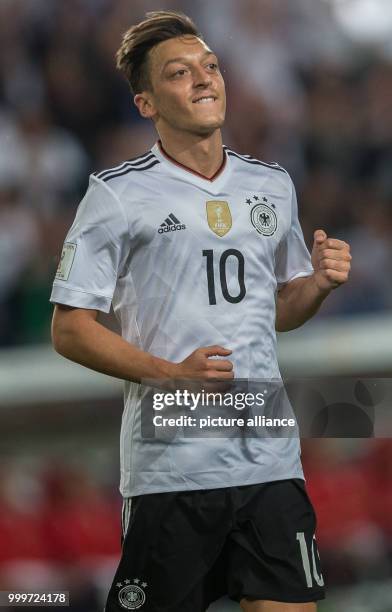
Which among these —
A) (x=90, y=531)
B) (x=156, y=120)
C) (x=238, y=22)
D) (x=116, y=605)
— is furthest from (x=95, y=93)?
(x=116, y=605)

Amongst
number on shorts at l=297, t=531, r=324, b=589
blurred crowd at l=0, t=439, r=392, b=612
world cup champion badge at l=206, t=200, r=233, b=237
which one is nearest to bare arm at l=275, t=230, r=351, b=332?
world cup champion badge at l=206, t=200, r=233, b=237

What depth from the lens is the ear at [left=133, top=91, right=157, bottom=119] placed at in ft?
8.98

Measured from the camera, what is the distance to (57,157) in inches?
235

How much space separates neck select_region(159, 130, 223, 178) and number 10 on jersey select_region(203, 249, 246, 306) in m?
0.21

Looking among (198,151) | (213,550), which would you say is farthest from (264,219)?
(213,550)

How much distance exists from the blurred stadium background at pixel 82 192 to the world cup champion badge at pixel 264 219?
1943mm

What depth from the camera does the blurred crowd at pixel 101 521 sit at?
430 centimetres

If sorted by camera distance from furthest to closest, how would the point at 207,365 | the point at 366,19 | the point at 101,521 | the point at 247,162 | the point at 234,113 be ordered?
the point at 366,19
the point at 234,113
the point at 101,521
the point at 247,162
the point at 207,365

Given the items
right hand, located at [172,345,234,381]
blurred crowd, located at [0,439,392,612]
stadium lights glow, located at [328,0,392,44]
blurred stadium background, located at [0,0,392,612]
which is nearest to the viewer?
right hand, located at [172,345,234,381]

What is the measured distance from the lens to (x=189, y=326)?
259 cm

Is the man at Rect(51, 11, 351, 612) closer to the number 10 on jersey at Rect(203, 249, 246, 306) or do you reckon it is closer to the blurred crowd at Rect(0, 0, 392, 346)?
the number 10 on jersey at Rect(203, 249, 246, 306)

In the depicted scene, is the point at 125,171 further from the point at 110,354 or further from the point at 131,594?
the point at 131,594

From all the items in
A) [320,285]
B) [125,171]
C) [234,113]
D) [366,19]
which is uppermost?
[366,19]

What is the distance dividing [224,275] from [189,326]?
0.13 metres
